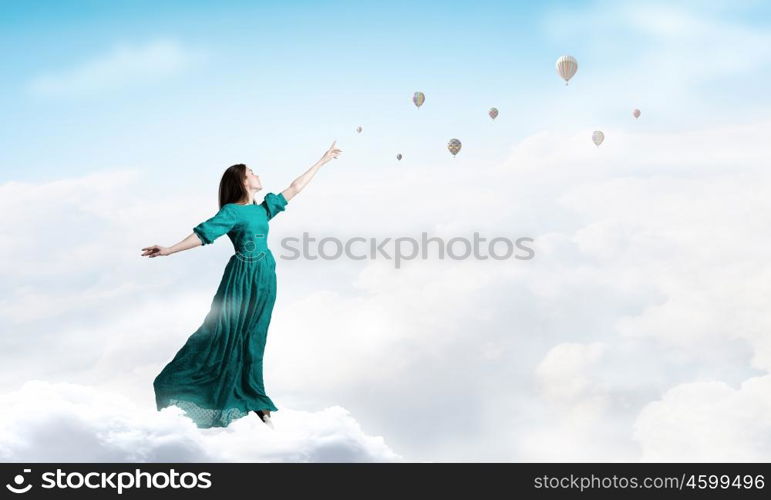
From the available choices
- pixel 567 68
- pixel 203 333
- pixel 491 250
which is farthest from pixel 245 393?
pixel 567 68

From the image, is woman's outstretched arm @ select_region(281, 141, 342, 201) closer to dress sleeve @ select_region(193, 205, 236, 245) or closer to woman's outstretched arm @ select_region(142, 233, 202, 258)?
dress sleeve @ select_region(193, 205, 236, 245)

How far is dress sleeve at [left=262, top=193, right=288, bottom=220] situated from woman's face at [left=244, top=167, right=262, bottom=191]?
0.50ft

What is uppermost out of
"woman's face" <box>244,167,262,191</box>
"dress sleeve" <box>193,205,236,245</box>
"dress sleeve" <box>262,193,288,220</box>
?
"woman's face" <box>244,167,262,191</box>

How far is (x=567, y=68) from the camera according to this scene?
55.6 feet

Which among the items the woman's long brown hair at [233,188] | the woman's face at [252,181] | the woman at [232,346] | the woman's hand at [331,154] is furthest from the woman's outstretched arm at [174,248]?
the woman's hand at [331,154]

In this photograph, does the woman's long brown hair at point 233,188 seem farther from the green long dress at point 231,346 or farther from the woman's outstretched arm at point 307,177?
the woman's outstretched arm at point 307,177

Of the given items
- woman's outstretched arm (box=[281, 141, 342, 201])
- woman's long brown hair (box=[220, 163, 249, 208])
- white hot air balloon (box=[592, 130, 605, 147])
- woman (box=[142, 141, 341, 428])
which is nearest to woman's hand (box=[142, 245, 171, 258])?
woman (box=[142, 141, 341, 428])

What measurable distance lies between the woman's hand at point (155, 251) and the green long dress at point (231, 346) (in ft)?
2.08

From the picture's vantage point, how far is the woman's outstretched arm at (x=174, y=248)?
9.51m

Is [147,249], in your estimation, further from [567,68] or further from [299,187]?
[567,68]

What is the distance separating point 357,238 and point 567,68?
23.2 feet

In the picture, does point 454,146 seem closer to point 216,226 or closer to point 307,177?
point 307,177

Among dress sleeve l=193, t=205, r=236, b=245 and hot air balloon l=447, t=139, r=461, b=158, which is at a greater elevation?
hot air balloon l=447, t=139, r=461, b=158

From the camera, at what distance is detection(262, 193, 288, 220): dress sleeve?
1043 cm
